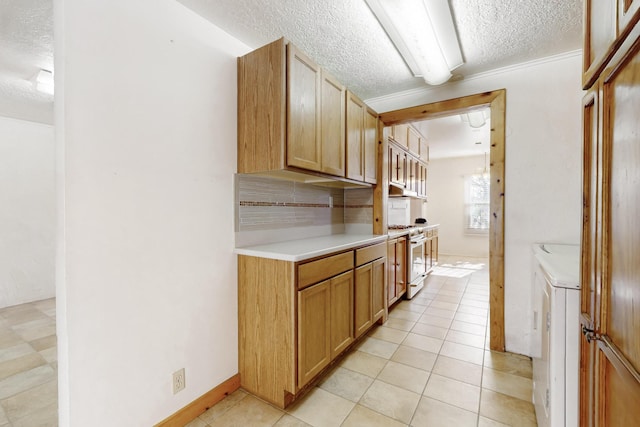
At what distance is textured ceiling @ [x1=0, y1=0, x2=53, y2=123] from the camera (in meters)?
1.57

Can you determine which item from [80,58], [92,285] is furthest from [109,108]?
[92,285]

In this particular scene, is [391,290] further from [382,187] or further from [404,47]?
[404,47]

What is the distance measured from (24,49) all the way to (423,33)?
2.74m

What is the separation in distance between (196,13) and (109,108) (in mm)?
864

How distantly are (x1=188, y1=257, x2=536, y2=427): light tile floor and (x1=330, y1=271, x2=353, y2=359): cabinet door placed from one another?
0.66ft

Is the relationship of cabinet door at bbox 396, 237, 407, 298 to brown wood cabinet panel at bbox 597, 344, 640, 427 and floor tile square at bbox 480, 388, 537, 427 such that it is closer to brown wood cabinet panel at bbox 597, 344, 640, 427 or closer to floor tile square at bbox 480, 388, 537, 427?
floor tile square at bbox 480, 388, 537, 427

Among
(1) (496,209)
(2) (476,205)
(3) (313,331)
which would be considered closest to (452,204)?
(2) (476,205)

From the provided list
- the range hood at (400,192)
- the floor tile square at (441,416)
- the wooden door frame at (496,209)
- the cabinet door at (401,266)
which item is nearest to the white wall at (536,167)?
the wooden door frame at (496,209)

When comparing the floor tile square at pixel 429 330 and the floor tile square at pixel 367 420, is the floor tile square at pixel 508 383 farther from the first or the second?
the floor tile square at pixel 367 420

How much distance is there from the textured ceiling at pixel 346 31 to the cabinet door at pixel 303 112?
262 mm

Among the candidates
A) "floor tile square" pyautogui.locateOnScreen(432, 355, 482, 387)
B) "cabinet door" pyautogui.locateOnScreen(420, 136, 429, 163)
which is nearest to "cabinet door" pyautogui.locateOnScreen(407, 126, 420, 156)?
"cabinet door" pyautogui.locateOnScreen(420, 136, 429, 163)

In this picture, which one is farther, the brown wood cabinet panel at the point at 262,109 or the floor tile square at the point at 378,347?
the floor tile square at the point at 378,347

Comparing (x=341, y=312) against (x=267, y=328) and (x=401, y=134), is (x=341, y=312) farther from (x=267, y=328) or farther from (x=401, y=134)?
(x=401, y=134)

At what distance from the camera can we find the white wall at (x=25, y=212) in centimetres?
332
